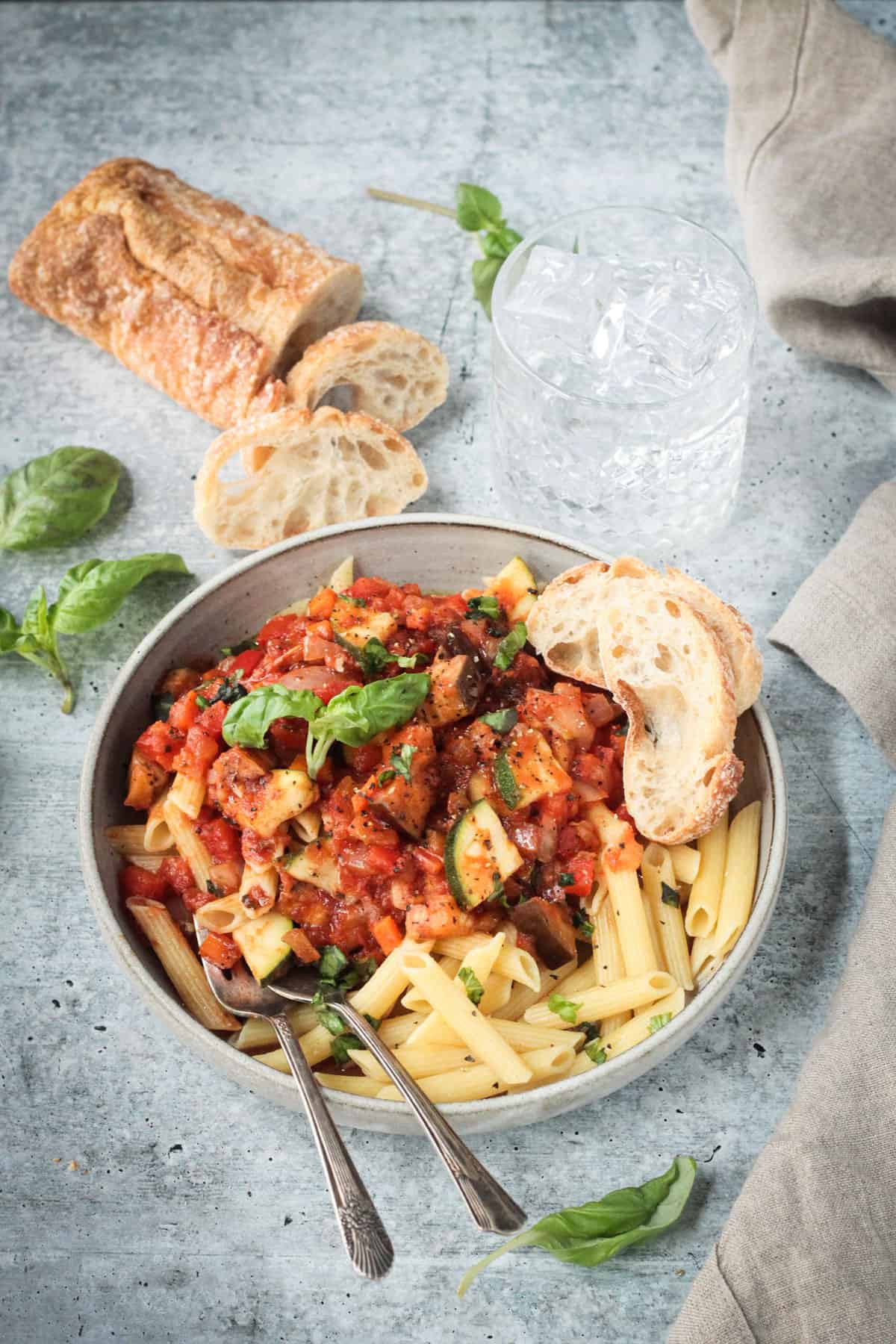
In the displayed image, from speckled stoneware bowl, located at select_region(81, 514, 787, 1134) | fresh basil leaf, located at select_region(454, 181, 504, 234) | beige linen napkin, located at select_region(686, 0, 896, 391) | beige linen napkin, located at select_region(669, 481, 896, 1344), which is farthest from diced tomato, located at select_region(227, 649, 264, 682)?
beige linen napkin, located at select_region(686, 0, 896, 391)

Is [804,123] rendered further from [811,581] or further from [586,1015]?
[586,1015]

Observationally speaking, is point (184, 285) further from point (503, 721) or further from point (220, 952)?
point (220, 952)

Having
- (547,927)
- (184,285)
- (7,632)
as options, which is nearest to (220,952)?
(547,927)

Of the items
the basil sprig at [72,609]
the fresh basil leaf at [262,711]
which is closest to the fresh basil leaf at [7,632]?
the basil sprig at [72,609]

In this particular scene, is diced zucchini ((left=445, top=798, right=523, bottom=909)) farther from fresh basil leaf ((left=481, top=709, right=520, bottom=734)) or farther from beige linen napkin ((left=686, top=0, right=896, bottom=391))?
beige linen napkin ((left=686, top=0, right=896, bottom=391))

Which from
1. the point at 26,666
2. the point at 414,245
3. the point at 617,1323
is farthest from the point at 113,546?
the point at 617,1323

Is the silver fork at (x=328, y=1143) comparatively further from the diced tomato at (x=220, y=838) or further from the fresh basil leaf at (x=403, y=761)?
the fresh basil leaf at (x=403, y=761)
